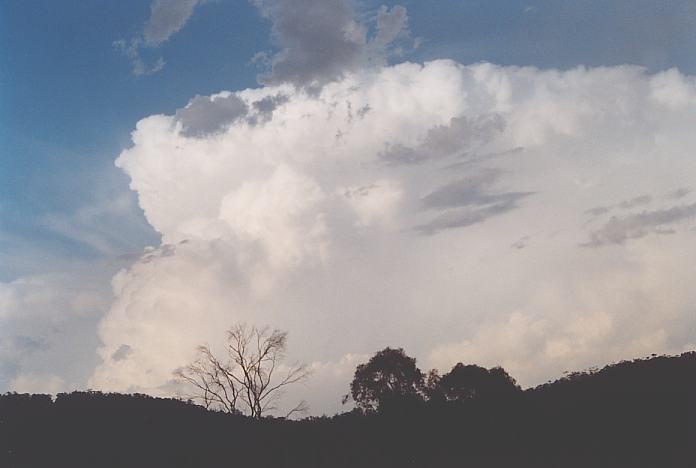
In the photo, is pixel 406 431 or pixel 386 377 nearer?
pixel 406 431

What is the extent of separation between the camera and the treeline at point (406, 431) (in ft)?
90.3

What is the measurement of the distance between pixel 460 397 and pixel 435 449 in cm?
2350

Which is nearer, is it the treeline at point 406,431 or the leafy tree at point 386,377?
the treeline at point 406,431

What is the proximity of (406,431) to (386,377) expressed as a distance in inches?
750

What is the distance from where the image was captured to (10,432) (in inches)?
1398

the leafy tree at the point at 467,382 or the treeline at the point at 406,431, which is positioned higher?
the leafy tree at the point at 467,382

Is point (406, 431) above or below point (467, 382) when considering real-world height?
below

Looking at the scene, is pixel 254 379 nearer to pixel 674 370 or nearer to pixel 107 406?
pixel 107 406

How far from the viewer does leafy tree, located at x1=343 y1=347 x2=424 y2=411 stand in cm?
5784

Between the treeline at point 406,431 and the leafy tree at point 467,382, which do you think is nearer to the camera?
the treeline at point 406,431

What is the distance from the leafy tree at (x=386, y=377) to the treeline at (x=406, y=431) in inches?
351

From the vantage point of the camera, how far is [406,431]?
129 feet

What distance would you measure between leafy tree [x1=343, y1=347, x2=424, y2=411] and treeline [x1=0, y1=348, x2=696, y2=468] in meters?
8.91

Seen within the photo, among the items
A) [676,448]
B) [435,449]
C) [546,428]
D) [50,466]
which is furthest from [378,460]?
[50,466]
